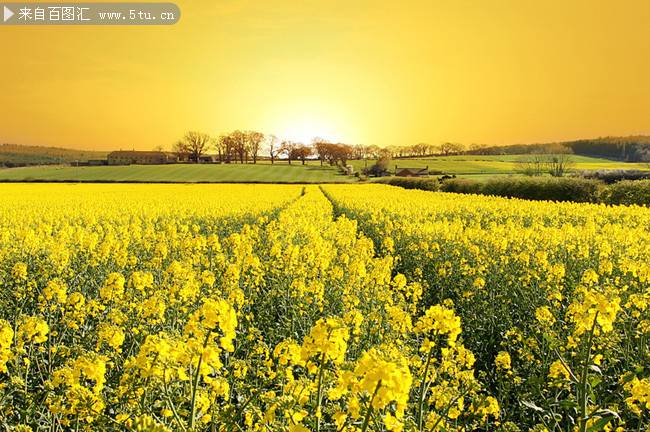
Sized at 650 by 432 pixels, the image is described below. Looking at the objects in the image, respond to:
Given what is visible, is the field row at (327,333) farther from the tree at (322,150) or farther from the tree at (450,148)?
the tree at (450,148)

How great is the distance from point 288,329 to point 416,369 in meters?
1.90

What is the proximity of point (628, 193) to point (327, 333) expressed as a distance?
32491mm

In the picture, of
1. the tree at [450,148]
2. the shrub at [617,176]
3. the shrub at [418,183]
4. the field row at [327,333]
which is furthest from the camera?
the tree at [450,148]

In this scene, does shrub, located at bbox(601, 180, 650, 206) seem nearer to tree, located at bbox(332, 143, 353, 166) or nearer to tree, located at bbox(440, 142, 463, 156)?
tree, located at bbox(332, 143, 353, 166)

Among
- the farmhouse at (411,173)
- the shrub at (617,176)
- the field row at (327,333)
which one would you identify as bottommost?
the field row at (327,333)

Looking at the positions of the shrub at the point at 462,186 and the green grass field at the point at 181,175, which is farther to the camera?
the green grass field at the point at 181,175

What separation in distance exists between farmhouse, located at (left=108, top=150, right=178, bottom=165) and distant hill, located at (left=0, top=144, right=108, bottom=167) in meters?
16.8

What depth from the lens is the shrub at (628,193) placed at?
28173 millimetres

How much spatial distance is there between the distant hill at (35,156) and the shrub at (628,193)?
154 meters

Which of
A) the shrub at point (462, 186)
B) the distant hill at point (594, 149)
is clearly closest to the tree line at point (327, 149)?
the distant hill at point (594, 149)

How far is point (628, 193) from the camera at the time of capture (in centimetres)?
2912

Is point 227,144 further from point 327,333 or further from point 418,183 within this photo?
point 327,333

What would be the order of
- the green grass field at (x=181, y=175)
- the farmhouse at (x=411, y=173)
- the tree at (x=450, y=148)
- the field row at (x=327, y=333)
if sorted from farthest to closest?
the tree at (x=450, y=148) < the farmhouse at (x=411, y=173) < the green grass field at (x=181, y=175) < the field row at (x=327, y=333)

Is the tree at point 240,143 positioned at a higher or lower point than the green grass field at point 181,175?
higher
